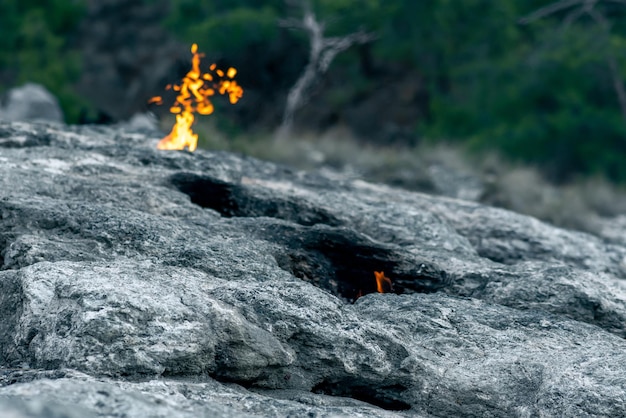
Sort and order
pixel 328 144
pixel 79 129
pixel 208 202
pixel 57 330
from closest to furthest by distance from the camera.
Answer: pixel 57 330 → pixel 208 202 → pixel 79 129 → pixel 328 144

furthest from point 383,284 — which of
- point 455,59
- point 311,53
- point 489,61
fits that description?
point 455,59

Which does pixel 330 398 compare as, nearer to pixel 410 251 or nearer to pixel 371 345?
pixel 371 345

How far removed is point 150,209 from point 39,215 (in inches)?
42.6

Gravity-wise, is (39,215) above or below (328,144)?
above

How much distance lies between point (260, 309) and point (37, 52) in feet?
78.8

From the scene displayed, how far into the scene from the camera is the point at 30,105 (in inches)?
883

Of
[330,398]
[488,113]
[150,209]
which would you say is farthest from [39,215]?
[488,113]

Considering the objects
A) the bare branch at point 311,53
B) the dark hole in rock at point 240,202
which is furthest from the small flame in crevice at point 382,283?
the bare branch at point 311,53

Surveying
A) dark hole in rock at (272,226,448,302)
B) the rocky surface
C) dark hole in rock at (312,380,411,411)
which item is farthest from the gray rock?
dark hole in rock at (312,380,411,411)

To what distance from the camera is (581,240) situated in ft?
29.7

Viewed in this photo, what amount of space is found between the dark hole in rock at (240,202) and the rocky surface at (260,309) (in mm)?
14

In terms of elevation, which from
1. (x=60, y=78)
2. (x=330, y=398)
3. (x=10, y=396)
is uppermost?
(x=10, y=396)

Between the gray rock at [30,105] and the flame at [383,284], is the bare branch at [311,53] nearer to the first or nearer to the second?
the gray rock at [30,105]

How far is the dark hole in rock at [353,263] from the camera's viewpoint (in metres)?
6.73
